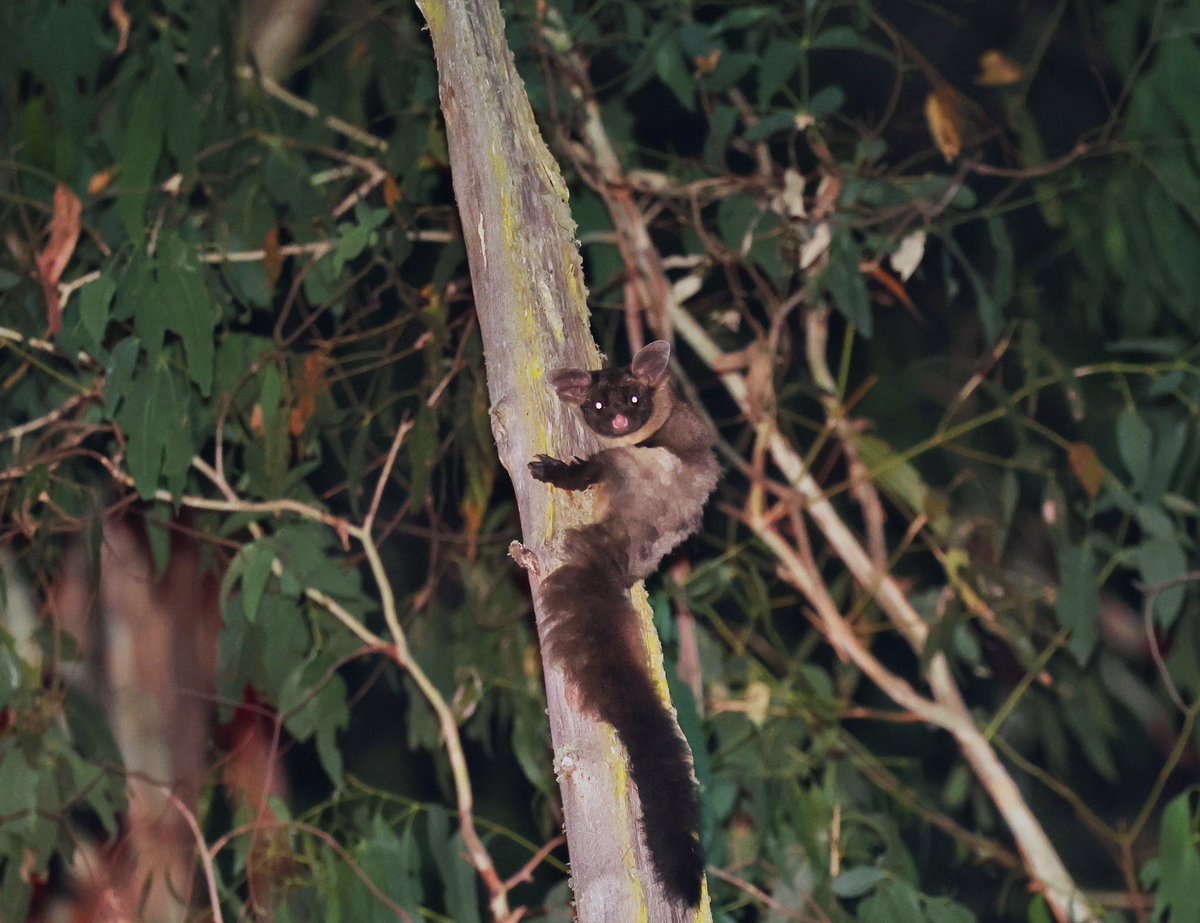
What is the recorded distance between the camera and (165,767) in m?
4.31

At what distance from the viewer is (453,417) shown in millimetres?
4141

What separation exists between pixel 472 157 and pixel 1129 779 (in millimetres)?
5130

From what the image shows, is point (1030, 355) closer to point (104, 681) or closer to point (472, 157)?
point (472, 157)

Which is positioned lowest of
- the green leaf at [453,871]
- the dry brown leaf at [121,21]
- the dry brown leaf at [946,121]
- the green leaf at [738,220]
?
the green leaf at [453,871]

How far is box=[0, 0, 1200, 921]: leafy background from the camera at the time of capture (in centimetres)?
365

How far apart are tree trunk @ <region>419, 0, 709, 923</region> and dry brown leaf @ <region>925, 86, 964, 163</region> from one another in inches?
72.0

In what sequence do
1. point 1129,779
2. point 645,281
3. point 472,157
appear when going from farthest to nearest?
1. point 1129,779
2. point 645,281
3. point 472,157

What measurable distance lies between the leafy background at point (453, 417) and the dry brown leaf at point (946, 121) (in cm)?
1

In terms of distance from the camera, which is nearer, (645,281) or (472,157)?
(472,157)

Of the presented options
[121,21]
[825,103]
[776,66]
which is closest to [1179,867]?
[825,103]

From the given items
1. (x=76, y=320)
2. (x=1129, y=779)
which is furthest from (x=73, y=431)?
(x=1129, y=779)

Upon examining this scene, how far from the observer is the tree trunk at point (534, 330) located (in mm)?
2096

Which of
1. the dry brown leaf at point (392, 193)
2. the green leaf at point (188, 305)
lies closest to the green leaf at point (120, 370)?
the green leaf at point (188, 305)

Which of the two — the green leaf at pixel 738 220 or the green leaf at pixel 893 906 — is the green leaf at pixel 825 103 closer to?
the green leaf at pixel 738 220
